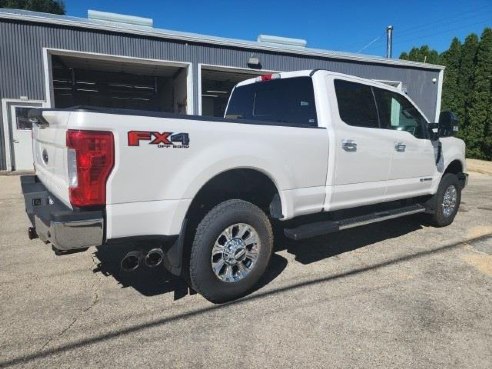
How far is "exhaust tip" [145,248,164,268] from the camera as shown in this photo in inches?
118

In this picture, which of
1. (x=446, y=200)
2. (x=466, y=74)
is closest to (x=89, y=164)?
(x=446, y=200)

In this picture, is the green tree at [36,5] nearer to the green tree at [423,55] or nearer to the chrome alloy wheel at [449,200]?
the green tree at [423,55]

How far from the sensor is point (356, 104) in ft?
14.9

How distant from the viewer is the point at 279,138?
11.8ft

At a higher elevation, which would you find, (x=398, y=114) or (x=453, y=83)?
(x=453, y=83)

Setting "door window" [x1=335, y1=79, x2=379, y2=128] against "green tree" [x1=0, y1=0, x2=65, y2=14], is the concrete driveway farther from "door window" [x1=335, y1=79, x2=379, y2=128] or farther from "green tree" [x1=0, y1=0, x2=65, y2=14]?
"green tree" [x1=0, y1=0, x2=65, y2=14]

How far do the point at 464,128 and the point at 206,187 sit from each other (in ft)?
67.1

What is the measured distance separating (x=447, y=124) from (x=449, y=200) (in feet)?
4.62

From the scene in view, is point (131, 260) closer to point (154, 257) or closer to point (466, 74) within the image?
point (154, 257)

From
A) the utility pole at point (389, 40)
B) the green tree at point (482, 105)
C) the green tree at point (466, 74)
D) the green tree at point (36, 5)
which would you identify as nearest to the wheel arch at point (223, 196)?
the green tree at point (482, 105)

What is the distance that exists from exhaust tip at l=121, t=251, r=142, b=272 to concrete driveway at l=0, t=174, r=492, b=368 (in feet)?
1.58

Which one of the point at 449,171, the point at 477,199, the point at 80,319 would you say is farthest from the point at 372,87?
the point at 477,199

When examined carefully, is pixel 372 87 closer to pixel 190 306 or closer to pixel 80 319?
pixel 190 306

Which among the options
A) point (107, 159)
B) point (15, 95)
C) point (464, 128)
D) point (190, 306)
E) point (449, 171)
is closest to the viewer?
point (107, 159)
